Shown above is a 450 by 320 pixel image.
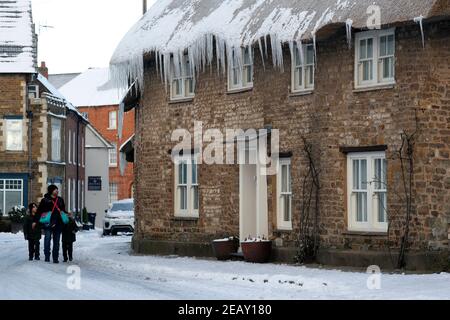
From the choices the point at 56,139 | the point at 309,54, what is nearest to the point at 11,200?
Answer: the point at 56,139

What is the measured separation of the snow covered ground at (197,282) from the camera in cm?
1669

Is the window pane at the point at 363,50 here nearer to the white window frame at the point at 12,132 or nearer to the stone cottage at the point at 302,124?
the stone cottage at the point at 302,124

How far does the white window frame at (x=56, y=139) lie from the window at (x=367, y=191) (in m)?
31.7

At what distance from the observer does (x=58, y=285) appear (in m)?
18.7

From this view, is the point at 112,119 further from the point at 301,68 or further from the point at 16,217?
the point at 301,68

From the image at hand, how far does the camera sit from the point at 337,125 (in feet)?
76.1

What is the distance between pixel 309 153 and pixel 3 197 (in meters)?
28.8

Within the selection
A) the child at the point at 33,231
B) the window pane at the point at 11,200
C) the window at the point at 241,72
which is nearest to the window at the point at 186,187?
the window at the point at 241,72

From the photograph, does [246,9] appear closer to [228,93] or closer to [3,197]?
[228,93]

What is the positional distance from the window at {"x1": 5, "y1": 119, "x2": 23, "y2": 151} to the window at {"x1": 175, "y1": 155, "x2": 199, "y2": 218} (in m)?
23.3

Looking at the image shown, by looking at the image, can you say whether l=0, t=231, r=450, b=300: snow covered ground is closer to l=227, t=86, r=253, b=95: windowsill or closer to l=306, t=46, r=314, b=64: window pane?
l=227, t=86, r=253, b=95: windowsill

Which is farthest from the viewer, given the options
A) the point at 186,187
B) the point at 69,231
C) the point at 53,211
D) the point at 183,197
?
the point at 183,197

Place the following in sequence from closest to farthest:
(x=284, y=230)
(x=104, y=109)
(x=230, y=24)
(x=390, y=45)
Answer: (x=390, y=45) < (x=284, y=230) < (x=230, y=24) < (x=104, y=109)

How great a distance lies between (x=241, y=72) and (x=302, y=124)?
2.72m
